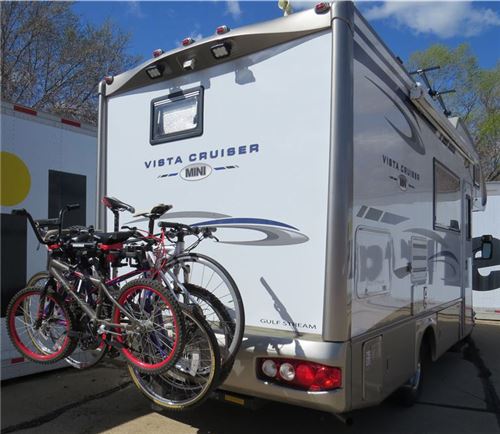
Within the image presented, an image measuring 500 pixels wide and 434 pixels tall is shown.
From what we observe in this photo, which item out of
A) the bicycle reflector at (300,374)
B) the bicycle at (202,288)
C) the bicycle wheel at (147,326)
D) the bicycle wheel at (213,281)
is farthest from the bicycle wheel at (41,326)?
the bicycle reflector at (300,374)

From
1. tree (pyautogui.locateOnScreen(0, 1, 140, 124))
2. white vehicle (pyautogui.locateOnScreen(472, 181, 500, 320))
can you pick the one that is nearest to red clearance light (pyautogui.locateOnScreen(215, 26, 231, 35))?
white vehicle (pyautogui.locateOnScreen(472, 181, 500, 320))

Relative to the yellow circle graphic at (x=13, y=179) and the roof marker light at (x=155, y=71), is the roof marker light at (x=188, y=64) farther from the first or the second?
the yellow circle graphic at (x=13, y=179)

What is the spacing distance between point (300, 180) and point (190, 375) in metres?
1.41

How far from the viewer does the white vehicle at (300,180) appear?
3.06 metres

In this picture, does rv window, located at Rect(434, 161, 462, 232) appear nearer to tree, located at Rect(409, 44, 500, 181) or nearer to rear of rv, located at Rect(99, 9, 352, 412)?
rear of rv, located at Rect(99, 9, 352, 412)

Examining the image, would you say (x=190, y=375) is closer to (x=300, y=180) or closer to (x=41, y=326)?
(x=41, y=326)

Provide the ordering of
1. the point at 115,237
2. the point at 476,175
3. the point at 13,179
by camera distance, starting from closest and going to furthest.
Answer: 1. the point at 115,237
2. the point at 13,179
3. the point at 476,175

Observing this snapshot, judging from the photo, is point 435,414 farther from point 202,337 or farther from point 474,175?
point 474,175

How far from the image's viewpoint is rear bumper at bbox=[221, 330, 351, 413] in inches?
116

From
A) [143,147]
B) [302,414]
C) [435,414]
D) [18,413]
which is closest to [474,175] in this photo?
[435,414]

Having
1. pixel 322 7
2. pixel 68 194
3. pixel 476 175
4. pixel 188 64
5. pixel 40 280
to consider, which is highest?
pixel 322 7

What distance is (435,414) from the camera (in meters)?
4.58

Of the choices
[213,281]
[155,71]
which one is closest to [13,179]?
[155,71]

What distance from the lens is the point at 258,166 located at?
3479 mm
